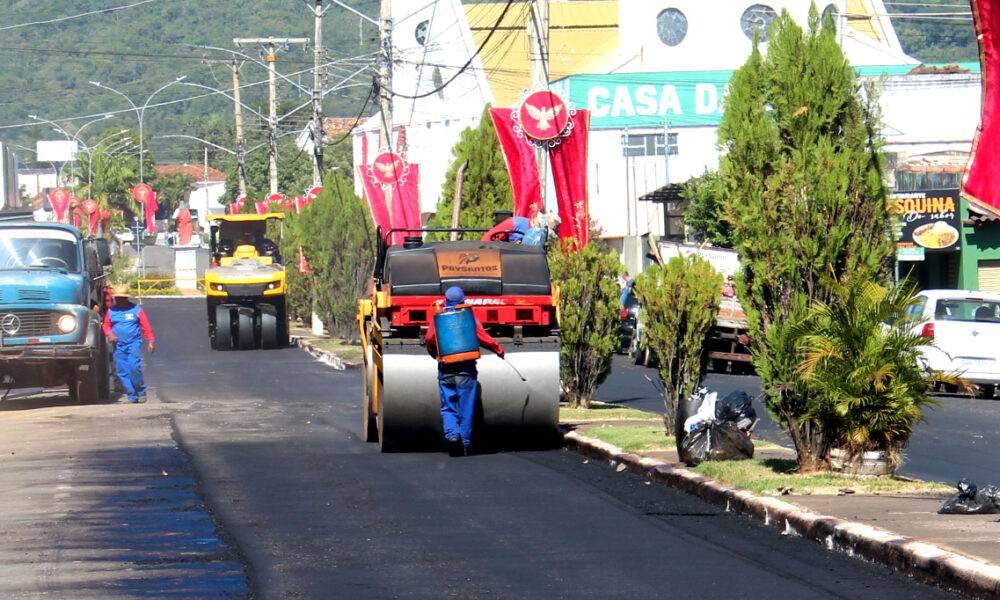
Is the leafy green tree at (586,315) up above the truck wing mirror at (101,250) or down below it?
below

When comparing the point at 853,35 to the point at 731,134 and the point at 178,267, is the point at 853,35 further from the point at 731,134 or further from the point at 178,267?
the point at 731,134

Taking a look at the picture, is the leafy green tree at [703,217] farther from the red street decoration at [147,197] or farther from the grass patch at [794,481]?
the red street decoration at [147,197]

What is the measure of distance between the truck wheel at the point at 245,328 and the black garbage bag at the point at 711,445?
26.8 metres

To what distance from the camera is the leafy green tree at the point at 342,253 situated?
1528 inches

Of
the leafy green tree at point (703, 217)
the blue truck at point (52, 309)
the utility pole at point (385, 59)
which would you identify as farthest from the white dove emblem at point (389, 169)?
the leafy green tree at point (703, 217)

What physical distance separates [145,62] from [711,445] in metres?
153

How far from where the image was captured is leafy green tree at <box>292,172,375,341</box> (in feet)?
127

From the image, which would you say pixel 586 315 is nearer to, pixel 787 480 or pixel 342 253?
pixel 787 480

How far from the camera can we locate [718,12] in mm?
68312

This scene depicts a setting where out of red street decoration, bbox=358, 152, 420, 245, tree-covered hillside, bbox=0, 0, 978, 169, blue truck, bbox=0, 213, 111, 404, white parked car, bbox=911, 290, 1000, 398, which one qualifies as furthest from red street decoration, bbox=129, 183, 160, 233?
white parked car, bbox=911, 290, 1000, 398

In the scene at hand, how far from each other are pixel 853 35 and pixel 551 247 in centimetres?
4799

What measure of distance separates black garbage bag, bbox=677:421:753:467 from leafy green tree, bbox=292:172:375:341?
2624cm

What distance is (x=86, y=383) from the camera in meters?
22.8

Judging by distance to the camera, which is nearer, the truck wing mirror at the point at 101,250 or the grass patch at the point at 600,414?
the grass patch at the point at 600,414
